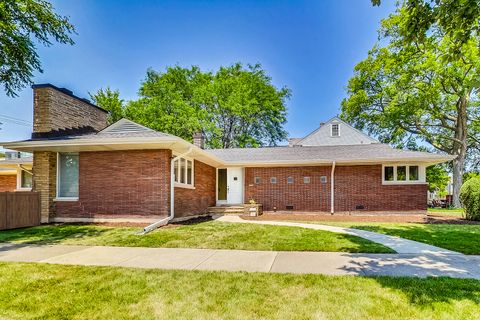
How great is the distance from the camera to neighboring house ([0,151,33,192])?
16.4 m

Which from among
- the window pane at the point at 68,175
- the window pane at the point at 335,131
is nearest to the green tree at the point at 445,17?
the window pane at the point at 68,175

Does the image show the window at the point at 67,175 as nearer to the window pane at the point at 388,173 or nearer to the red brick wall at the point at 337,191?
the red brick wall at the point at 337,191

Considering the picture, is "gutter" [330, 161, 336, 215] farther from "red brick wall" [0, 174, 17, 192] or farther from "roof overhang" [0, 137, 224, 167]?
"red brick wall" [0, 174, 17, 192]

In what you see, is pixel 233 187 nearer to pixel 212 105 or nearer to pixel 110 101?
pixel 212 105

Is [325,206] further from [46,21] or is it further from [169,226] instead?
[46,21]

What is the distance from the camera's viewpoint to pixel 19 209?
10.2 m

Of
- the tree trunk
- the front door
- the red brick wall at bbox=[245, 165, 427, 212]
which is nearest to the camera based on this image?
the red brick wall at bbox=[245, 165, 427, 212]

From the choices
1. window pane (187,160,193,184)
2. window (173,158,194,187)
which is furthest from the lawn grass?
window pane (187,160,193,184)

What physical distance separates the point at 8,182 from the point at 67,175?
10.5 meters

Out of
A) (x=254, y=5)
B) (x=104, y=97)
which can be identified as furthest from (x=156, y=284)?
(x=104, y=97)

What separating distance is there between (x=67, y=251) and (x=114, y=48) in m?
15.6

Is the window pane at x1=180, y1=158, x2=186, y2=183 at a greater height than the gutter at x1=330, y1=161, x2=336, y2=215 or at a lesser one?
greater

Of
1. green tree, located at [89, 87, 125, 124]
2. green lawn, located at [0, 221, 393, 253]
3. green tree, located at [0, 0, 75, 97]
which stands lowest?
green lawn, located at [0, 221, 393, 253]

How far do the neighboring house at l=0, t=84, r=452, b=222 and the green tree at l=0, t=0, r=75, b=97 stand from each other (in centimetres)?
100
